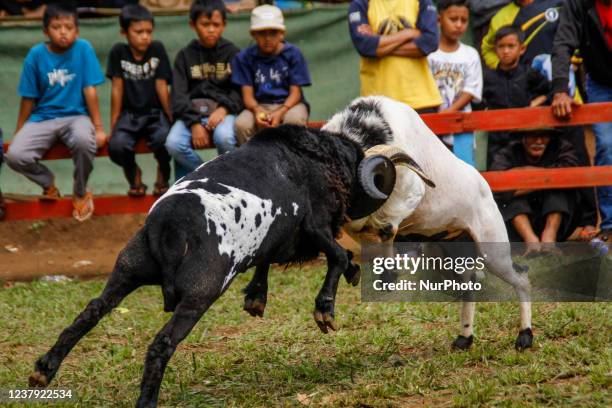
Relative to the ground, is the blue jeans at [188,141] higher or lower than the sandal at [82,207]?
higher

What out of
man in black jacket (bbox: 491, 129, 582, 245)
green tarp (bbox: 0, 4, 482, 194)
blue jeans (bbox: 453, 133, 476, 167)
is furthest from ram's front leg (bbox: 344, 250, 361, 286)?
green tarp (bbox: 0, 4, 482, 194)

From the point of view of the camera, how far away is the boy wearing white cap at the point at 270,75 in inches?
345

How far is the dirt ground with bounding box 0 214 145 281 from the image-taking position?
9898 millimetres

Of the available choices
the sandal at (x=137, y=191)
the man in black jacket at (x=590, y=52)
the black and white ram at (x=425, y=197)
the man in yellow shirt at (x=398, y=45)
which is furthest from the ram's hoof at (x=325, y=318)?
the sandal at (x=137, y=191)

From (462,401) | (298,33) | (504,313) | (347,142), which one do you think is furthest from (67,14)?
(462,401)

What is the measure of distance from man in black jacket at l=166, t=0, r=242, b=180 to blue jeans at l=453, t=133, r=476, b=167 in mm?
1920

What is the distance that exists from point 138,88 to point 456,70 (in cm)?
283

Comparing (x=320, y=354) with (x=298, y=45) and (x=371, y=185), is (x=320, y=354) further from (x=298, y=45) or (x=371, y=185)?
(x=298, y=45)

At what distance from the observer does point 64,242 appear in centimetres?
1093

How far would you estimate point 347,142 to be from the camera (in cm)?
612

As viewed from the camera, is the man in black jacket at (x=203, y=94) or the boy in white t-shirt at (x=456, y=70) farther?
the boy in white t-shirt at (x=456, y=70)

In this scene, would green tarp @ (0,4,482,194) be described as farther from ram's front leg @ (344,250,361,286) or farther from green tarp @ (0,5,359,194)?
ram's front leg @ (344,250,361,286)

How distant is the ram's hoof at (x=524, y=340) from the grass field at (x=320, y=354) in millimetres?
91

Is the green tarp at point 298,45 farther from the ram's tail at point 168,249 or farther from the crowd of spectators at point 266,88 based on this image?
the ram's tail at point 168,249
